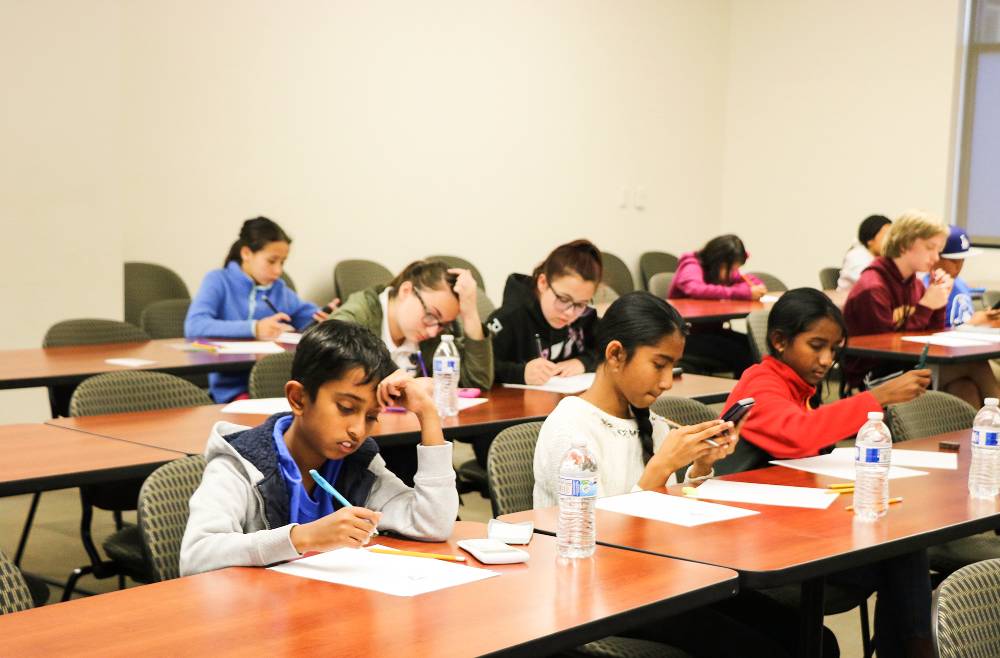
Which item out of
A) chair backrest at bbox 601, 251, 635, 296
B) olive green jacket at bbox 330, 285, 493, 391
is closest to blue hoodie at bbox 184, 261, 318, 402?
olive green jacket at bbox 330, 285, 493, 391

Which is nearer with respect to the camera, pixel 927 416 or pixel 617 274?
pixel 927 416

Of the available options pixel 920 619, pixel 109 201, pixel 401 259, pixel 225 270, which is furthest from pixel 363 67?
pixel 920 619

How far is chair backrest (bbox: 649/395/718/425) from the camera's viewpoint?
3611 mm

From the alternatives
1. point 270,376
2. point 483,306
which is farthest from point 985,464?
point 483,306

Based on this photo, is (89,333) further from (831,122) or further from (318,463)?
(831,122)

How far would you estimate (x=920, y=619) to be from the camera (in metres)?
2.79

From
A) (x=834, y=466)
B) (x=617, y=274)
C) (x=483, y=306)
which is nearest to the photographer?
(x=834, y=466)

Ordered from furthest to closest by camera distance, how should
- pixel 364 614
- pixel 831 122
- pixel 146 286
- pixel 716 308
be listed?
pixel 831 122, pixel 716 308, pixel 146 286, pixel 364 614

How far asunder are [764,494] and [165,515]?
1.32 meters

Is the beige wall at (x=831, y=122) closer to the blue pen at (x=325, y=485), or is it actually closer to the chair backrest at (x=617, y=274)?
the chair backrest at (x=617, y=274)

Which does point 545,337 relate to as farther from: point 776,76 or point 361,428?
point 776,76

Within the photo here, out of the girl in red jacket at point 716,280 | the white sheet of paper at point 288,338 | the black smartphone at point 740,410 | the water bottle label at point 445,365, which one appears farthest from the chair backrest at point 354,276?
the black smartphone at point 740,410

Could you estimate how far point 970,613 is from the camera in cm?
190

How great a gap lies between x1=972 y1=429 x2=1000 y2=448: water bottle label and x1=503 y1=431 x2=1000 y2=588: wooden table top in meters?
0.12
